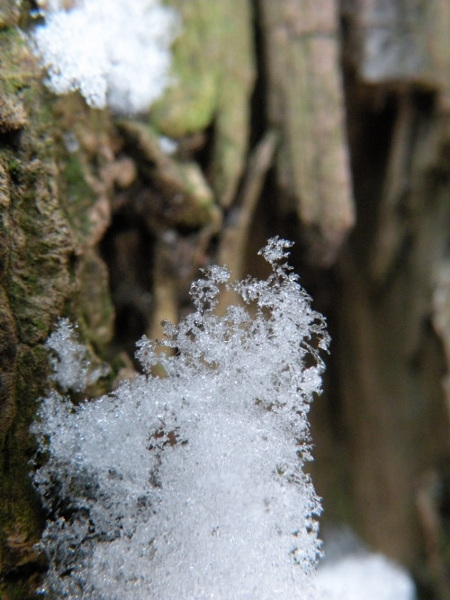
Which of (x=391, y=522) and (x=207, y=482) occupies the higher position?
(x=391, y=522)

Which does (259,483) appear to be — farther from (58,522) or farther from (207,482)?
(58,522)

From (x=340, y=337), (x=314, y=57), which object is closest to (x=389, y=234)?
(x=340, y=337)

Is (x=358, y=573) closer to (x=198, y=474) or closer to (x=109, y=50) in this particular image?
(x=198, y=474)

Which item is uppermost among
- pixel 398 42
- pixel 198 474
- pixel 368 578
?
pixel 398 42

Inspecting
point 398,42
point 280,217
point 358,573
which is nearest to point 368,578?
point 358,573

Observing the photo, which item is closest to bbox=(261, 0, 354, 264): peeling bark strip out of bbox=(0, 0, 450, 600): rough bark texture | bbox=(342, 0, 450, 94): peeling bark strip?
bbox=(0, 0, 450, 600): rough bark texture
